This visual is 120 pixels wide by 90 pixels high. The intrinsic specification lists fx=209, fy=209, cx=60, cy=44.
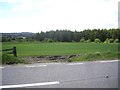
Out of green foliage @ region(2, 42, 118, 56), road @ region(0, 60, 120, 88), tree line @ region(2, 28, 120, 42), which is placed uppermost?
tree line @ region(2, 28, 120, 42)

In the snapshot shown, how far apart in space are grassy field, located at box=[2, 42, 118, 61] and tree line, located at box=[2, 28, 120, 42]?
0.31m

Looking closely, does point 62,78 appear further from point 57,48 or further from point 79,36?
point 79,36

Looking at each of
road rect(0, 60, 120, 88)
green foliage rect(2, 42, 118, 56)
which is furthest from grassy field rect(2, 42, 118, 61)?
road rect(0, 60, 120, 88)

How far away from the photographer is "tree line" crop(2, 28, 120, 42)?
1245 cm

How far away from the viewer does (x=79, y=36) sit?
13562 millimetres

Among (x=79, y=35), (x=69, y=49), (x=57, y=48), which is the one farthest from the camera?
(x=79, y=35)

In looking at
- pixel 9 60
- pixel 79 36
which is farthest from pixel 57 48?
pixel 9 60

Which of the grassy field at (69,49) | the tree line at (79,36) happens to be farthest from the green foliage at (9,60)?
the tree line at (79,36)

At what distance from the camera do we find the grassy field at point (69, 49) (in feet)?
36.9

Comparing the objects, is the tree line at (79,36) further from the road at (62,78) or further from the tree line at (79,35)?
the road at (62,78)

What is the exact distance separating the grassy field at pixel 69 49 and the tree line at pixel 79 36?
1.03 ft

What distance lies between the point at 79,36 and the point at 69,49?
3.77 feet

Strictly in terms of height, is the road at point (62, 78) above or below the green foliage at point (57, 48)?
below

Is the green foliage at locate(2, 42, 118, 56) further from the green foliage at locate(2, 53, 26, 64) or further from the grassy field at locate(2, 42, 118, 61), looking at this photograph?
the green foliage at locate(2, 53, 26, 64)
